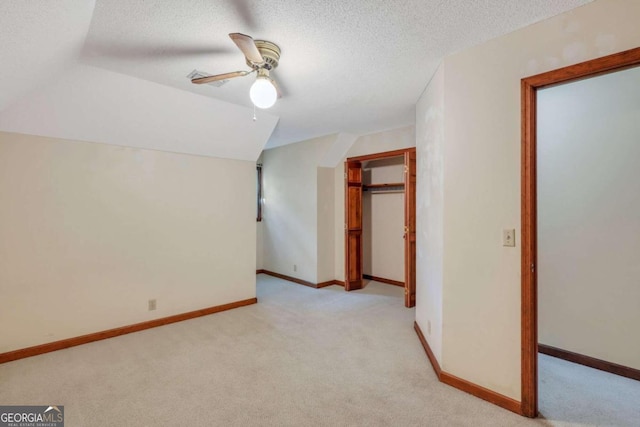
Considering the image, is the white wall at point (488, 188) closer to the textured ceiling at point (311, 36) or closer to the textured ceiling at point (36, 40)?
the textured ceiling at point (311, 36)

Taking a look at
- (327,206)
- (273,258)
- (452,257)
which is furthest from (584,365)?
(273,258)

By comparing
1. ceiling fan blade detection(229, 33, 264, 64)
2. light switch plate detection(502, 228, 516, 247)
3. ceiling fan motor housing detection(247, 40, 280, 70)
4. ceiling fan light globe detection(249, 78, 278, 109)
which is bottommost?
light switch plate detection(502, 228, 516, 247)

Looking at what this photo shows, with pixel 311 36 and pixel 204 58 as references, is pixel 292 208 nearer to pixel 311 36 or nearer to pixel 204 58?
pixel 204 58

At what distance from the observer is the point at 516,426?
1841 millimetres

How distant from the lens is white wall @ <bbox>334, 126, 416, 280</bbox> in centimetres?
434

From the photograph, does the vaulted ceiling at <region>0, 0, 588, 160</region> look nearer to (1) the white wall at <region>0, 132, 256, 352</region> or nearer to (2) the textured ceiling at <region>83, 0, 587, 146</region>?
(2) the textured ceiling at <region>83, 0, 587, 146</region>

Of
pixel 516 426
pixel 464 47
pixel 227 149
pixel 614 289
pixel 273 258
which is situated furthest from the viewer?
pixel 273 258

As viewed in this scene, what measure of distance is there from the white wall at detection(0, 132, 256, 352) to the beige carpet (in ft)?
1.14

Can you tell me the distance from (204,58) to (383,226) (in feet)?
13.2

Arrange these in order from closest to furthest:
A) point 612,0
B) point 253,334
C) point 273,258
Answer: point 612,0 < point 253,334 < point 273,258

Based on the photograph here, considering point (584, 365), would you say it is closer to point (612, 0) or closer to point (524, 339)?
point (524, 339)

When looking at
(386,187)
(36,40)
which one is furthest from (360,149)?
(36,40)

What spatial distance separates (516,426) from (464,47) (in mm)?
2505

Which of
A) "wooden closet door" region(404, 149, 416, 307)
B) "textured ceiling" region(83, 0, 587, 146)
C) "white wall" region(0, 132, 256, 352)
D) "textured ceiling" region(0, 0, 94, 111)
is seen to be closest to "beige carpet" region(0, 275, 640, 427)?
"white wall" region(0, 132, 256, 352)
